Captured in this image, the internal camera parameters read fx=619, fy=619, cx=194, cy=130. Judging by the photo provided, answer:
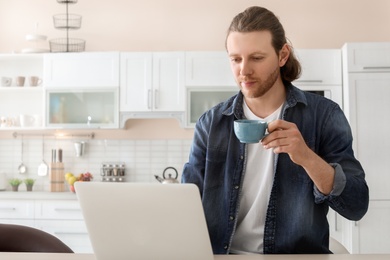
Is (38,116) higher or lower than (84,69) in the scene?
lower

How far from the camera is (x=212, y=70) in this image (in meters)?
5.00

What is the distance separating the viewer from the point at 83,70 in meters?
5.10

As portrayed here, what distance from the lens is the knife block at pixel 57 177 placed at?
5227 mm

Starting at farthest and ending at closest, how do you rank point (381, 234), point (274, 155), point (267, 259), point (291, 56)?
point (381, 234)
point (291, 56)
point (274, 155)
point (267, 259)

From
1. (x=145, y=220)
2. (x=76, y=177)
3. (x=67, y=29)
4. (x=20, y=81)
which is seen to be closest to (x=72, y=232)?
(x=76, y=177)

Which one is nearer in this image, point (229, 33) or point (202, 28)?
point (229, 33)

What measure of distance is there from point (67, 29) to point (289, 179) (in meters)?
3.68

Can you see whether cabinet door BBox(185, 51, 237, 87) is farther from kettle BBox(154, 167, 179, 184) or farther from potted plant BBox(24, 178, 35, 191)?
potted plant BBox(24, 178, 35, 191)

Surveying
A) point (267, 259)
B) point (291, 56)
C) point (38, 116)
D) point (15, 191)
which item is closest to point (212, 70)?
point (38, 116)

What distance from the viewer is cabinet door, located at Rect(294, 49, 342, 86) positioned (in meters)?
4.84

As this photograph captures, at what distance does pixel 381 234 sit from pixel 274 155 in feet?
9.36

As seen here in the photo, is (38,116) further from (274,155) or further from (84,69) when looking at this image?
(274,155)

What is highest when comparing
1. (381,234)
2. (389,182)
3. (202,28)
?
(202,28)

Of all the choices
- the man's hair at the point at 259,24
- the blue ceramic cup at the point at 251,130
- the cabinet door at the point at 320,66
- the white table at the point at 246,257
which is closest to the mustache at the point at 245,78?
the man's hair at the point at 259,24
